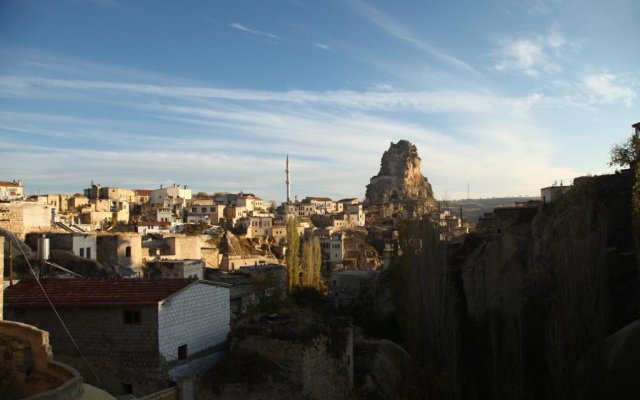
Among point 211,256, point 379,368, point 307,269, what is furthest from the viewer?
point 211,256

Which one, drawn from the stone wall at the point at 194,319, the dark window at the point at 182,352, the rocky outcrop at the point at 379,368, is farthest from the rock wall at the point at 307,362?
the rocky outcrop at the point at 379,368

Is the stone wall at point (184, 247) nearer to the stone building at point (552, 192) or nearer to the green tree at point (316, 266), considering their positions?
the green tree at point (316, 266)

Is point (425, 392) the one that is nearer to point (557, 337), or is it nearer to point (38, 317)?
point (557, 337)

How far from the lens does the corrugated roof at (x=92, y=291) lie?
1299 centimetres

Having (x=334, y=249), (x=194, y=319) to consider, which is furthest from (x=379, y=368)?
(x=334, y=249)

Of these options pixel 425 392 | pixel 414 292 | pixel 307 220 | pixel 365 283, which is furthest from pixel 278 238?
pixel 425 392

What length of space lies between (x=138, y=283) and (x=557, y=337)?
1242cm

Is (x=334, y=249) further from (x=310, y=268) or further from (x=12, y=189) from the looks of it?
(x=12, y=189)

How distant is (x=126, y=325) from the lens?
42.0 ft

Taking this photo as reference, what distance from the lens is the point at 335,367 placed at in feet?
47.9

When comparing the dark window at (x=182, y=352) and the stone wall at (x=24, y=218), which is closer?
the dark window at (x=182, y=352)

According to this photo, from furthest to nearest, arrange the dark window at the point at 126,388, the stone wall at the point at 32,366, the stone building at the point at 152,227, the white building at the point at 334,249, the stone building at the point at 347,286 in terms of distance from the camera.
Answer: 1. the white building at the point at 334,249
2. the stone building at the point at 152,227
3. the stone building at the point at 347,286
4. the dark window at the point at 126,388
5. the stone wall at the point at 32,366

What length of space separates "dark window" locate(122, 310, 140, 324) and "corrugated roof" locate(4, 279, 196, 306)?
10.6 inches

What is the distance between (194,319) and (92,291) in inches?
105
